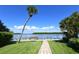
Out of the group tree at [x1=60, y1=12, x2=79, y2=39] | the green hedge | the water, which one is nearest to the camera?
tree at [x1=60, y1=12, x2=79, y2=39]

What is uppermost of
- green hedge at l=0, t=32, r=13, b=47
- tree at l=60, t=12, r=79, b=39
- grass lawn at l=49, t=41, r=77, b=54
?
tree at l=60, t=12, r=79, b=39

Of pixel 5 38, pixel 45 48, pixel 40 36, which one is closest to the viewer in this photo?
pixel 45 48

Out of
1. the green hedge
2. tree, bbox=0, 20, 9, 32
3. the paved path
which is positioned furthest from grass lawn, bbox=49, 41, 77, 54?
tree, bbox=0, 20, 9, 32

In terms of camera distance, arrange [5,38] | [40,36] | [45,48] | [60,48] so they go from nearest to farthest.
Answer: [60,48]
[45,48]
[40,36]
[5,38]

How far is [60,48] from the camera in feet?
35.2

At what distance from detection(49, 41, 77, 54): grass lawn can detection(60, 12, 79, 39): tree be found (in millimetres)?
479

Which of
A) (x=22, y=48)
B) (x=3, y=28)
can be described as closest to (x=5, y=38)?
(x=3, y=28)

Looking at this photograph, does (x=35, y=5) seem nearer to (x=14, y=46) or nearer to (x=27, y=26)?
(x=27, y=26)

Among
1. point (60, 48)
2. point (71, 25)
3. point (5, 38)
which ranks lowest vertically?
point (60, 48)

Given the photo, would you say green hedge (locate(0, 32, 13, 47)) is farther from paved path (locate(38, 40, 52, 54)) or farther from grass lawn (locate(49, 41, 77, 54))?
grass lawn (locate(49, 41, 77, 54))

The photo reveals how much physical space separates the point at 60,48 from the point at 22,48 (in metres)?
1.40

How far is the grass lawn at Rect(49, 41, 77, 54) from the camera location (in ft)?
34.7

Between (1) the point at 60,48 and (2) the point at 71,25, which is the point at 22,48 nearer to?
(1) the point at 60,48

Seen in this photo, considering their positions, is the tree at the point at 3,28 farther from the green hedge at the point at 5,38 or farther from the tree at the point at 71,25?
the tree at the point at 71,25
